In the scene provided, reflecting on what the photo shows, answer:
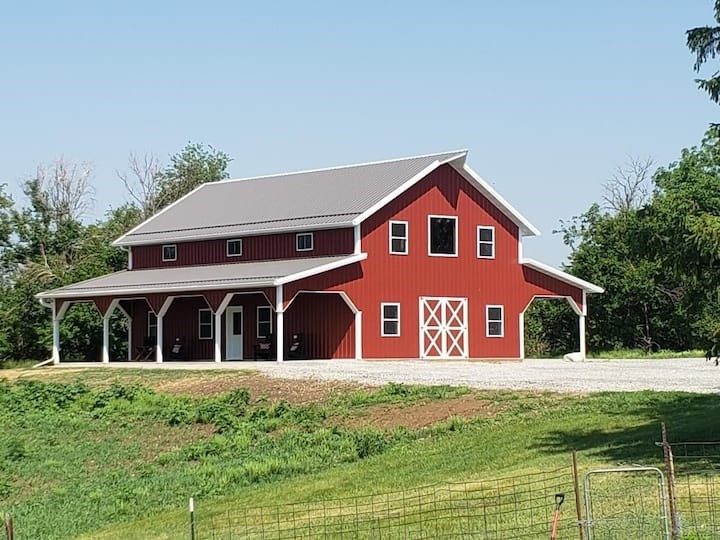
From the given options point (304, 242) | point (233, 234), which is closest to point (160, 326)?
point (233, 234)

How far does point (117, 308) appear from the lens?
5203cm

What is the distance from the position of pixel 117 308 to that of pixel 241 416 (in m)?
25.6

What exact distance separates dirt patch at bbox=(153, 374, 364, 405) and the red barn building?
5712 mm

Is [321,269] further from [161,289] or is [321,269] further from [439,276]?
[161,289]

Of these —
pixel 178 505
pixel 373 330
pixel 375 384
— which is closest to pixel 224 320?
pixel 373 330

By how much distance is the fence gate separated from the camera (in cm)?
1231

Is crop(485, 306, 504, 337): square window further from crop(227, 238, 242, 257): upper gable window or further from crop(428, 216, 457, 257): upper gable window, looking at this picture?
crop(227, 238, 242, 257): upper gable window

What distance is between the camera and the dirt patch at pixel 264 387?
29406 millimetres

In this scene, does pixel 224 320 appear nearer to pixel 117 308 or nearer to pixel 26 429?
pixel 117 308

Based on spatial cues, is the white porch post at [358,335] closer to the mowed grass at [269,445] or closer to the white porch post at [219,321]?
the white porch post at [219,321]

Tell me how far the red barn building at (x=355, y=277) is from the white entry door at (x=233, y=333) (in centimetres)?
5

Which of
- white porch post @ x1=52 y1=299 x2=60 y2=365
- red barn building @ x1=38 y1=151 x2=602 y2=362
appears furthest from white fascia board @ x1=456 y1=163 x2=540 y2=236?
white porch post @ x1=52 y1=299 x2=60 y2=365

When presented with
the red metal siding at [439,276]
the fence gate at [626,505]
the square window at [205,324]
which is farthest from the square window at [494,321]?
the fence gate at [626,505]

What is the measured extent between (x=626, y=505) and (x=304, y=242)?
29911mm
